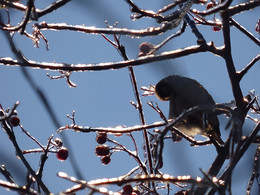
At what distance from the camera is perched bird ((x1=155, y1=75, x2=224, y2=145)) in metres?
2.13

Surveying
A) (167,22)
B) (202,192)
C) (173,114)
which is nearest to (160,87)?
(173,114)

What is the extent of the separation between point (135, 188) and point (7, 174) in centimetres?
93

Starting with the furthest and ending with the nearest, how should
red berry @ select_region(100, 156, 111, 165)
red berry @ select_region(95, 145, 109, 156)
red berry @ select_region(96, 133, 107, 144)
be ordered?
red berry @ select_region(100, 156, 111, 165) < red berry @ select_region(95, 145, 109, 156) < red berry @ select_region(96, 133, 107, 144)

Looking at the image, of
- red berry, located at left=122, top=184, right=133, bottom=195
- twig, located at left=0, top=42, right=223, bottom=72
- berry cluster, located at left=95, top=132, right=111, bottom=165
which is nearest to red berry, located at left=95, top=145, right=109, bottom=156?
berry cluster, located at left=95, top=132, right=111, bottom=165

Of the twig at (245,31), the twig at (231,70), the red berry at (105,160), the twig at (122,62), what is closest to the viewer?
the twig at (122,62)

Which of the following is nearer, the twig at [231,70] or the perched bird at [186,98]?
the twig at [231,70]

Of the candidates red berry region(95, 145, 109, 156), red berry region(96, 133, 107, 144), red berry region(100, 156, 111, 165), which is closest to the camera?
red berry region(96, 133, 107, 144)

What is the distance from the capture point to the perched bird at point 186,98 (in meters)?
2.13

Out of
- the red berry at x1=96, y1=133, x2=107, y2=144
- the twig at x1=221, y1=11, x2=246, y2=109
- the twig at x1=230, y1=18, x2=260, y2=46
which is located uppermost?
the twig at x1=230, y1=18, x2=260, y2=46

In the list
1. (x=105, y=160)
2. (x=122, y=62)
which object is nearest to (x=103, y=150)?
(x=105, y=160)

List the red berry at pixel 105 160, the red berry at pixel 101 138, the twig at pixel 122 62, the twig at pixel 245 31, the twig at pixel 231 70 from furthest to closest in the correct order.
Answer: the red berry at pixel 105 160
the red berry at pixel 101 138
the twig at pixel 245 31
the twig at pixel 231 70
the twig at pixel 122 62

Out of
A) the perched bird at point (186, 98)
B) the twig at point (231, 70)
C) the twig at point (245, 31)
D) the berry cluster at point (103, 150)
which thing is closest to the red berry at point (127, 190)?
the berry cluster at point (103, 150)

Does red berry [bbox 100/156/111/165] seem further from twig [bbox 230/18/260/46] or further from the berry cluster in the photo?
twig [bbox 230/18/260/46]

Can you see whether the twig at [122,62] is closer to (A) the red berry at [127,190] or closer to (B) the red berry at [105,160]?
(A) the red berry at [127,190]
